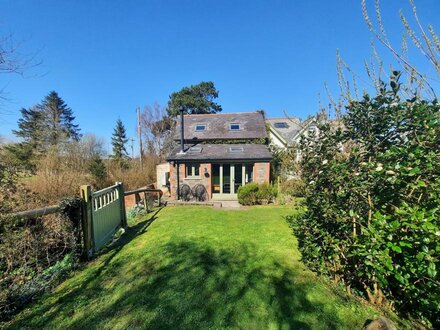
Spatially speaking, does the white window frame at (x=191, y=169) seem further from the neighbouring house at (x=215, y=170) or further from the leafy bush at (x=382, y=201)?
the leafy bush at (x=382, y=201)

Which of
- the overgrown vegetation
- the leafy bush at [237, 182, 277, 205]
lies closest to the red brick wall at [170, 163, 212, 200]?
the leafy bush at [237, 182, 277, 205]

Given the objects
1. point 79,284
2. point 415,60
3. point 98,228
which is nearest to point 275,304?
point 79,284

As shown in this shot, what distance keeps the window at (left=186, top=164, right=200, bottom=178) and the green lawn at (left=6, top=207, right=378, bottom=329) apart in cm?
874

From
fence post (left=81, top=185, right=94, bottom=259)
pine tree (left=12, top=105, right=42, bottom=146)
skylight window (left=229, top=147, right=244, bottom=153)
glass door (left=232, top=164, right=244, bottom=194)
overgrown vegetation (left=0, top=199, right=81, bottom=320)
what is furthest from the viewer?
pine tree (left=12, top=105, right=42, bottom=146)

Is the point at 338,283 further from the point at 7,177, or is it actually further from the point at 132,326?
the point at 7,177

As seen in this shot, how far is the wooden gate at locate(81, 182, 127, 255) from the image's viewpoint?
15.7ft

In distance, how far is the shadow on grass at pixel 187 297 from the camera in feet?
9.06

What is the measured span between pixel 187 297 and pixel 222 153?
11.6 meters

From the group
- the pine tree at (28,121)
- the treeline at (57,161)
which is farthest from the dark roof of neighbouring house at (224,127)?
the pine tree at (28,121)

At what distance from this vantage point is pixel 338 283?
3582 millimetres

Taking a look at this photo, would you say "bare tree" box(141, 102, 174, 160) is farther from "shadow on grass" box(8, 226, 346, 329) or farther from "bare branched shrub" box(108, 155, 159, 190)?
"shadow on grass" box(8, 226, 346, 329)

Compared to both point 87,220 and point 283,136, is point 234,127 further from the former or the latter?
point 87,220

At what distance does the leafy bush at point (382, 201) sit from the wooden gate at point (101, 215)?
4696 mm

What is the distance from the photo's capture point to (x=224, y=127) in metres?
18.1
